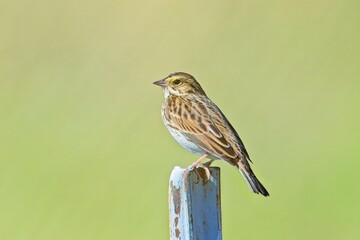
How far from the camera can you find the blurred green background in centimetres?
955

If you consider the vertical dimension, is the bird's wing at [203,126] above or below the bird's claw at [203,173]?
above

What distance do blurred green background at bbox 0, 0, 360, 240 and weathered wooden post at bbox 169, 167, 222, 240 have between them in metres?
4.63

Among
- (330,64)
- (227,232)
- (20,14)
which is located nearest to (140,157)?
(227,232)

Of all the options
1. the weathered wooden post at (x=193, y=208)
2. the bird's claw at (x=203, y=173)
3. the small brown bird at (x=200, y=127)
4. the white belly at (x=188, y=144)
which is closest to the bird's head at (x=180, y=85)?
the small brown bird at (x=200, y=127)

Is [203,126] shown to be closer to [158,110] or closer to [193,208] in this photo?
[193,208]

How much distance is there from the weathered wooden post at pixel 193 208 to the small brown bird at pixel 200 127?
4.09ft

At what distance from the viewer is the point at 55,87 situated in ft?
42.6

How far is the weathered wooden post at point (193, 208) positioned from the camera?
14.1ft

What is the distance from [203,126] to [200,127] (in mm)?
19

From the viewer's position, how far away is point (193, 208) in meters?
4.33

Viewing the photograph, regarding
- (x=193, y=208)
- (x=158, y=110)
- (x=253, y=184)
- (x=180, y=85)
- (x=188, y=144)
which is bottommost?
(x=193, y=208)

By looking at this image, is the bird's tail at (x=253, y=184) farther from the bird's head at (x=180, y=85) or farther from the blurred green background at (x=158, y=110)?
the blurred green background at (x=158, y=110)

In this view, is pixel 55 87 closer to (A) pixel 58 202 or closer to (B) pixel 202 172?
(A) pixel 58 202

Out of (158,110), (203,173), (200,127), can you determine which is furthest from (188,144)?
(158,110)
